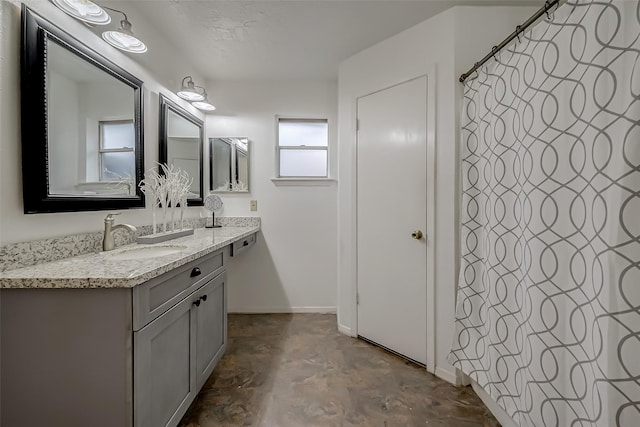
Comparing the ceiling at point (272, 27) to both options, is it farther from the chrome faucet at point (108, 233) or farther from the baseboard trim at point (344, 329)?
the baseboard trim at point (344, 329)

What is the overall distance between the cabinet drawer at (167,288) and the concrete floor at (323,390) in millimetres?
725

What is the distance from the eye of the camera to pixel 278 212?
2809mm

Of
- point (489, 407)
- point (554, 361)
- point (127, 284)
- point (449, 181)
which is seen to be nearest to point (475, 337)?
point (489, 407)

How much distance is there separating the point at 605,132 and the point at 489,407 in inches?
58.8

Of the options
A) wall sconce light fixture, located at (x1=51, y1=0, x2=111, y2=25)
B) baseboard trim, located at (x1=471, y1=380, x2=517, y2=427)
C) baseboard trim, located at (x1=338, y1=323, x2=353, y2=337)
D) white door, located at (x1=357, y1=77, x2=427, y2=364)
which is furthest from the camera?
baseboard trim, located at (x1=338, y1=323, x2=353, y2=337)

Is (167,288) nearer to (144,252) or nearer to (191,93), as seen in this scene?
(144,252)

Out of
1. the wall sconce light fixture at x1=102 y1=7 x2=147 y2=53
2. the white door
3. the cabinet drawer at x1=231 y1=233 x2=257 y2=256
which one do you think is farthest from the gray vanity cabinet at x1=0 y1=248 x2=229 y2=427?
the white door

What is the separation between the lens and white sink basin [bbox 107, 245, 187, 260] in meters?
1.38

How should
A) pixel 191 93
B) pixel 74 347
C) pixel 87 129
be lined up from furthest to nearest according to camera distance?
pixel 191 93
pixel 87 129
pixel 74 347

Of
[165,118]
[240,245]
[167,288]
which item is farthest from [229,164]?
[167,288]

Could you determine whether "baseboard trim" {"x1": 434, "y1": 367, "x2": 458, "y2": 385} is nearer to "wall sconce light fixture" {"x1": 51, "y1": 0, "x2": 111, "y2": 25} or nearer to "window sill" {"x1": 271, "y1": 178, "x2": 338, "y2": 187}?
"window sill" {"x1": 271, "y1": 178, "x2": 338, "y2": 187}

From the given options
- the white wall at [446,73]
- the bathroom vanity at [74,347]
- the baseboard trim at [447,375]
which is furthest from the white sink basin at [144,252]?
the baseboard trim at [447,375]

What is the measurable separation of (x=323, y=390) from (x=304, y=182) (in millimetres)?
1837

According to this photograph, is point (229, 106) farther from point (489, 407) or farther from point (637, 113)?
point (489, 407)
